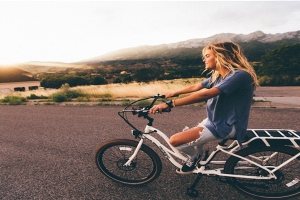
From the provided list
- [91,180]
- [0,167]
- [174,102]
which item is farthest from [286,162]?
[0,167]

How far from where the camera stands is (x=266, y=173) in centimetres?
245

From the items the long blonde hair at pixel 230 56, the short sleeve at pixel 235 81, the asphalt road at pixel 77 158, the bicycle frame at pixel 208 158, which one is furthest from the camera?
the asphalt road at pixel 77 158

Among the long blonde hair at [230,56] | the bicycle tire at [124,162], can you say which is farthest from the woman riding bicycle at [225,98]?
the bicycle tire at [124,162]

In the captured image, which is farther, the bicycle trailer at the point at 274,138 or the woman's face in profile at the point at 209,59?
the woman's face in profile at the point at 209,59

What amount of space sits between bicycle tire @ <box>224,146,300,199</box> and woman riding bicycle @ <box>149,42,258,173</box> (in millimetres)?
377

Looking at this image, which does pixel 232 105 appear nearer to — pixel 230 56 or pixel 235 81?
pixel 235 81

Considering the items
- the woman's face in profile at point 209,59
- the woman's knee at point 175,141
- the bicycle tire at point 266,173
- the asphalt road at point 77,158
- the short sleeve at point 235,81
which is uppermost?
the woman's face in profile at point 209,59

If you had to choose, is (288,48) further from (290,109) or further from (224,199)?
(224,199)

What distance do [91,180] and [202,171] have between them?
5.70ft

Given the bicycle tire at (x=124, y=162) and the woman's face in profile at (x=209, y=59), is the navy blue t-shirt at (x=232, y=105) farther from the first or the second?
the bicycle tire at (x=124, y=162)

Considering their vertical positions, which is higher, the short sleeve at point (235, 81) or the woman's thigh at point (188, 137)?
the short sleeve at point (235, 81)

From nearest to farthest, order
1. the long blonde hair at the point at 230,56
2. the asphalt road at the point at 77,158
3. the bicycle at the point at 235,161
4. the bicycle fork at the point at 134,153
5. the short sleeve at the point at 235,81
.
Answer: the short sleeve at the point at 235,81, the long blonde hair at the point at 230,56, the bicycle at the point at 235,161, the bicycle fork at the point at 134,153, the asphalt road at the point at 77,158

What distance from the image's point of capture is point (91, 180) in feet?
10.6

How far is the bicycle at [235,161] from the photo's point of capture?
2.25m
